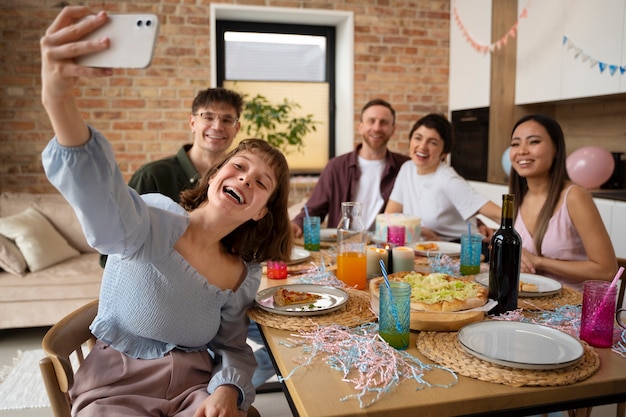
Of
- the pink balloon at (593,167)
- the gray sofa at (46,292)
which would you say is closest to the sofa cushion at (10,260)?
the gray sofa at (46,292)

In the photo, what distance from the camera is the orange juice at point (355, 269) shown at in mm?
1713

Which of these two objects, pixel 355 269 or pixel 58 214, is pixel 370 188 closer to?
pixel 355 269

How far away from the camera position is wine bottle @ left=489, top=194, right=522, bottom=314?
140 cm

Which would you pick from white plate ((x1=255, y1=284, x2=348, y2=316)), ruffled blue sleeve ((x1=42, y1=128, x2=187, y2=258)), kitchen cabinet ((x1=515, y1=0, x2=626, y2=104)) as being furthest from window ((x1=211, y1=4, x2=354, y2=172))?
ruffled blue sleeve ((x1=42, y1=128, x2=187, y2=258))

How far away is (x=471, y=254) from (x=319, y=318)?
2.24 feet

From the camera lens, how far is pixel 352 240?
1.74m

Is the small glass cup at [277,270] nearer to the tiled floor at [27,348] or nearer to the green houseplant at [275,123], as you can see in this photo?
the tiled floor at [27,348]

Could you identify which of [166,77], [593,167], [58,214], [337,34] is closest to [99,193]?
[58,214]

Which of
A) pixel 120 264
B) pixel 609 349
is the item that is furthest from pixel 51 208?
pixel 609 349

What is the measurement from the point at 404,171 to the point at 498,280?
161 cm

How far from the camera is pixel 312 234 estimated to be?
2.28 metres

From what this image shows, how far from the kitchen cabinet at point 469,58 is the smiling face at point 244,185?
12.4 feet

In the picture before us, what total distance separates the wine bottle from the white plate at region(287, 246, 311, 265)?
783mm

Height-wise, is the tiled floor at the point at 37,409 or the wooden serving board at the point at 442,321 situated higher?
the wooden serving board at the point at 442,321
